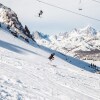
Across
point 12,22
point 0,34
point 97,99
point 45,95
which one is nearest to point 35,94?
point 45,95

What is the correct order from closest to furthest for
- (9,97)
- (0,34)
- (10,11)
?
1. (9,97)
2. (0,34)
3. (10,11)

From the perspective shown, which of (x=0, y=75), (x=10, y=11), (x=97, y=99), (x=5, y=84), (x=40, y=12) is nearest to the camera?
(x=5, y=84)

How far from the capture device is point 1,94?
12914 millimetres

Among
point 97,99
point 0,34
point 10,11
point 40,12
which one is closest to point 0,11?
point 10,11

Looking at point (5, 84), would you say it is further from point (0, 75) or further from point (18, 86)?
point (0, 75)

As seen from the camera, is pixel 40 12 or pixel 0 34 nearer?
pixel 40 12

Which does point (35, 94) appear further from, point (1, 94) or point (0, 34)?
point (0, 34)

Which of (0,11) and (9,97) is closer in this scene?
(9,97)

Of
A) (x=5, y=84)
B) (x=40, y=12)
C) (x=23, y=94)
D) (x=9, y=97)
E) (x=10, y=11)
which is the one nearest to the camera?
(x=9, y=97)

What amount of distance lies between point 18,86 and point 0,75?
2111 mm

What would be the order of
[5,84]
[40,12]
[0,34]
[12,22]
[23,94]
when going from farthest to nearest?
1. [12,22]
2. [0,34]
3. [40,12]
4. [5,84]
5. [23,94]

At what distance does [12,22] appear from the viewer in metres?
143

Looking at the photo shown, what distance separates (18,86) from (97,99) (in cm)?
668

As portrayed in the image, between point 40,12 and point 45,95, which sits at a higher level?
point 40,12
